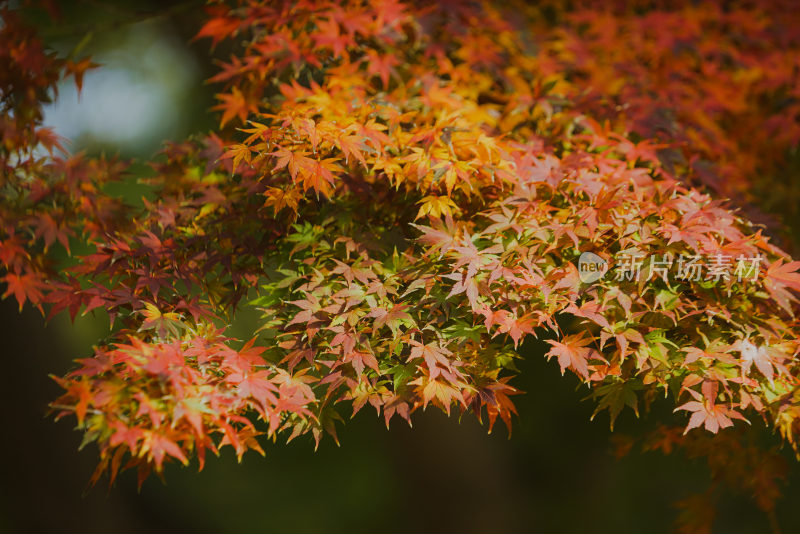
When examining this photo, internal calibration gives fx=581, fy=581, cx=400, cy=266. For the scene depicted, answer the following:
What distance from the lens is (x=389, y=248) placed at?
2055 millimetres

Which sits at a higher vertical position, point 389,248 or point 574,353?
point 389,248

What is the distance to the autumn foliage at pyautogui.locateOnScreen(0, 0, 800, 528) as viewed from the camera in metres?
1.73

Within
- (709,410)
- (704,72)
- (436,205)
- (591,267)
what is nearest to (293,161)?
(436,205)

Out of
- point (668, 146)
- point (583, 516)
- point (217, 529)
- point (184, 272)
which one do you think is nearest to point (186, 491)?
point (217, 529)

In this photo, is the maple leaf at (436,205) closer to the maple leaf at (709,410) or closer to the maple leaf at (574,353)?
Result: the maple leaf at (574,353)

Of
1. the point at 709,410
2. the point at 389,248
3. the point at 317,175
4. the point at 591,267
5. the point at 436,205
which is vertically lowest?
the point at 709,410

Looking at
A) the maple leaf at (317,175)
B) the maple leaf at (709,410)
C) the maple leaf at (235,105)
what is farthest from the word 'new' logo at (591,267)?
the maple leaf at (235,105)

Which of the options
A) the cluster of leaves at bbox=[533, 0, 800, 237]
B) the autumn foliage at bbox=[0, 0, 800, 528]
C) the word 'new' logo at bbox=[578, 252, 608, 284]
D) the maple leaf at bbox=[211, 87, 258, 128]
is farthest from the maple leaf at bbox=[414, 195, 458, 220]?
the cluster of leaves at bbox=[533, 0, 800, 237]

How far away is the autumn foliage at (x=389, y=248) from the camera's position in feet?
5.69

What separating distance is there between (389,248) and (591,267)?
2.24 ft

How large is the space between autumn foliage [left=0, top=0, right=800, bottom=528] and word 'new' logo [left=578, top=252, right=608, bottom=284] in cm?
3

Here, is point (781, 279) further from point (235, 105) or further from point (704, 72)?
point (235, 105)

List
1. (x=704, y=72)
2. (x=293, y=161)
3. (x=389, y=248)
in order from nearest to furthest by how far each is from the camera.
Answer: (x=293, y=161) → (x=389, y=248) → (x=704, y=72)

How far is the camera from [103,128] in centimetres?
603
